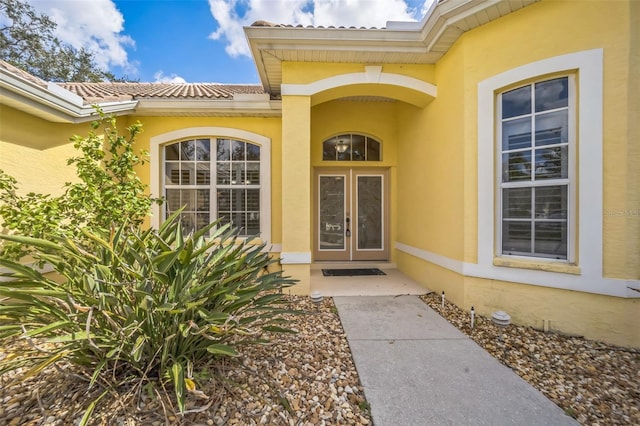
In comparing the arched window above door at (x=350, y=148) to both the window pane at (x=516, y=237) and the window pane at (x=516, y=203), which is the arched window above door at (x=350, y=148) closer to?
the window pane at (x=516, y=203)

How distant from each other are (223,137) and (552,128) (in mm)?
6028

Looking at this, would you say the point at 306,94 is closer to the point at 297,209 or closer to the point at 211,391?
the point at 297,209

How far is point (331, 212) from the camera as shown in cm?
725

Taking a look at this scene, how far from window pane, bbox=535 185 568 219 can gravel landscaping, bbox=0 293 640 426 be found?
1.64 metres

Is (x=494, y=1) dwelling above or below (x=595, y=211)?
above

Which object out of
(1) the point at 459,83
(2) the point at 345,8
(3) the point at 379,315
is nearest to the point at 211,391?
(3) the point at 379,315

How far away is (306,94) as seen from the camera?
4961 mm

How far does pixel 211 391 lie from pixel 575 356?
3.98 m

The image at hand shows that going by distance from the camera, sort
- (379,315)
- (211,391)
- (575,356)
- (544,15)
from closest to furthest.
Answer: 1. (211,391)
2. (575,356)
3. (544,15)
4. (379,315)

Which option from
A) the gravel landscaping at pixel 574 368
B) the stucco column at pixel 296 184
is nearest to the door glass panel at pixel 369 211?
the stucco column at pixel 296 184

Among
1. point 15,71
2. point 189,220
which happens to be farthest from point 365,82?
point 15,71

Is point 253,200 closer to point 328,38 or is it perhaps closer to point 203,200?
point 203,200

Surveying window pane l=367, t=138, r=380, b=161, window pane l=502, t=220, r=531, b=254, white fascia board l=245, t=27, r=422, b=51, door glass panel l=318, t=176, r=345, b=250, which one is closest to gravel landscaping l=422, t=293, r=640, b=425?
window pane l=502, t=220, r=531, b=254

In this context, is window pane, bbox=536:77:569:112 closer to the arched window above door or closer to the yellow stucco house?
the yellow stucco house
